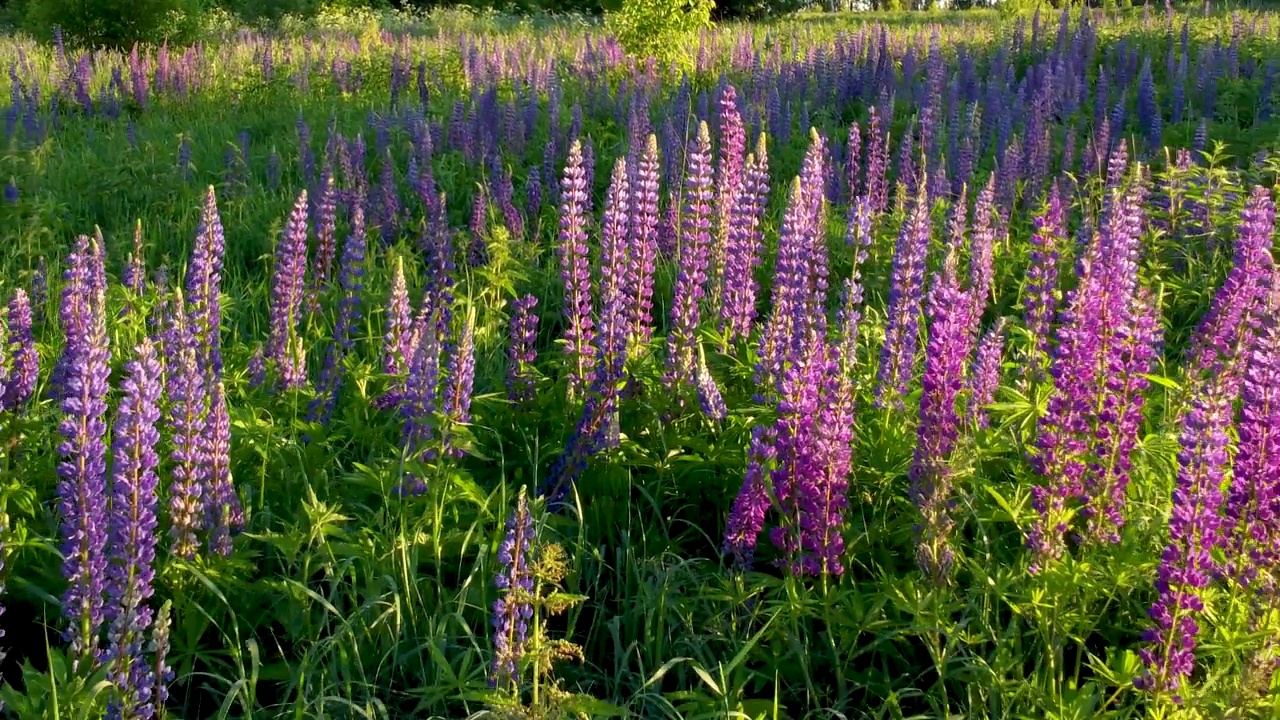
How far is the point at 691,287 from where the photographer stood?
12.2 ft

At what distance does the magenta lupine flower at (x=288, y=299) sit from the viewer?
3.63m

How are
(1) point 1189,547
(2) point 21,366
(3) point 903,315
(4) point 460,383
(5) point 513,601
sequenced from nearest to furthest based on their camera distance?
(5) point 513,601 → (1) point 1189,547 → (4) point 460,383 → (2) point 21,366 → (3) point 903,315

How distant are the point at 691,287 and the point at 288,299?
139 cm

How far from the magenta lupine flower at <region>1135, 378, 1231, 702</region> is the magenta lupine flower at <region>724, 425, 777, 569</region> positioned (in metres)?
0.88

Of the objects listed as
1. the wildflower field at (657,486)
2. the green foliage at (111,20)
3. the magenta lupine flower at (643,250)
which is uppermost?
the green foliage at (111,20)

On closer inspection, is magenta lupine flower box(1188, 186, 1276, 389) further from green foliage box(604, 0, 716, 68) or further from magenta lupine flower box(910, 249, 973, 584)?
green foliage box(604, 0, 716, 68)

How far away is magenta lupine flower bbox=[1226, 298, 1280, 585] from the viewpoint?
87.5 inches

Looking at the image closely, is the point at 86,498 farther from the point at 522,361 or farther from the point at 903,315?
the point at 903,315

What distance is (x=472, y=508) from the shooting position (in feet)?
9.88

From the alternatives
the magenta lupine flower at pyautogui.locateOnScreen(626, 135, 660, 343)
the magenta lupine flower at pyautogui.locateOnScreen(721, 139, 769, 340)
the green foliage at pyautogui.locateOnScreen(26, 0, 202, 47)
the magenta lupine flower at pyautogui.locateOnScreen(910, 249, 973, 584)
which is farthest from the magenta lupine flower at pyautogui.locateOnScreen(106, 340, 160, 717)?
the green foliage at pyautogui.locateOnScreen(26, 0, 202, 47)

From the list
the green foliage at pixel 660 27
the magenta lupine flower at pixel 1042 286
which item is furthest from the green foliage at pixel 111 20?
the magenta lupine flower at pixel 1042 286

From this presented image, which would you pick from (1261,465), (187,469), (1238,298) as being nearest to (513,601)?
(187,469)

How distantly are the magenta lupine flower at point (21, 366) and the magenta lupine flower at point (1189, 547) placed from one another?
301 cm

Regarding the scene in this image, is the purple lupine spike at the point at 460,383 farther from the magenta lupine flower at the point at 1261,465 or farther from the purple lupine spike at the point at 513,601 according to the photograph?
the magenta lupine flower at the point at 1261,465
